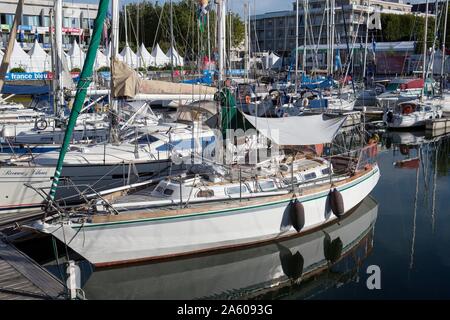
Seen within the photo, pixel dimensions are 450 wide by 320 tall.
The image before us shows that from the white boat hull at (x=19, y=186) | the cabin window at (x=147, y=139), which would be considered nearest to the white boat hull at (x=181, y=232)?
the white boat hull at (x=19, y=186)

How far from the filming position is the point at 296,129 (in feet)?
55.3

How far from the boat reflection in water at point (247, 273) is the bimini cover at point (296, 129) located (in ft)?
9.88

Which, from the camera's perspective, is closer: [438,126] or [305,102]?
[305,102]

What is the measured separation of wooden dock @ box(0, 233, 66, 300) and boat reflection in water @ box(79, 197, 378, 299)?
1564mm

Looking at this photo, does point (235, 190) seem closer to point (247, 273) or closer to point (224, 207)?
point (224, 207)

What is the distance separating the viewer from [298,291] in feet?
45.5

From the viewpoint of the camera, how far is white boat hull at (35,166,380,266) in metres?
13.4

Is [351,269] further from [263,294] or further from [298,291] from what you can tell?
[263,294]

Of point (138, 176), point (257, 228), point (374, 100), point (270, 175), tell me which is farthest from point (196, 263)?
point (374, 100)

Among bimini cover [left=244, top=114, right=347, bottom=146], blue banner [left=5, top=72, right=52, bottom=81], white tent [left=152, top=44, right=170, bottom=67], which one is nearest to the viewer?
bimini cover [left=244, top=114, right=347, bottom=146]

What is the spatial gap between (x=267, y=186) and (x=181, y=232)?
317cm

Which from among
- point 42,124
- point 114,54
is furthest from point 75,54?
point 114,54

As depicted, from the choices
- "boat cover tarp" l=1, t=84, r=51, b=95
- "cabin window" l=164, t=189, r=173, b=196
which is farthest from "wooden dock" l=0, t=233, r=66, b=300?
"boat cover tarp" l=1, t=84, r=51, b=95

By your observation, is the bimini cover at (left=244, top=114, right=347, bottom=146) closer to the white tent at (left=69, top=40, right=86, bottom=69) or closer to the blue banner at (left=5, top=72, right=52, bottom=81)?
the blue banner at (left=5, top=72, right=52, bottom=81)
